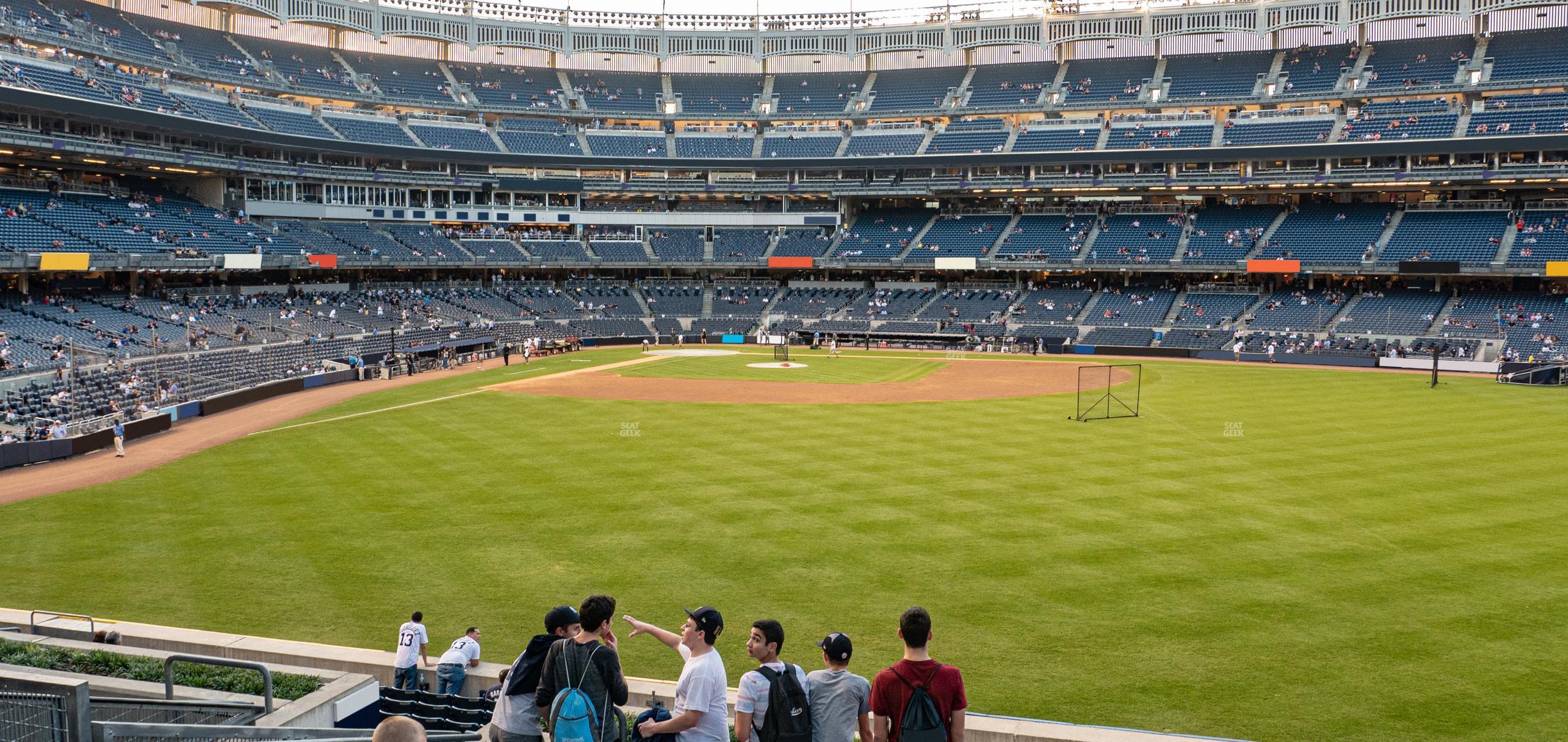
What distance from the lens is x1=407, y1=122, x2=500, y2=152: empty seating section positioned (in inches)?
3258

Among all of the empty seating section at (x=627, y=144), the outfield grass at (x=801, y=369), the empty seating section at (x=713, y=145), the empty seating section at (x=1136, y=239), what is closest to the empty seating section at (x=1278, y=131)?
the empty seating section at (x=1136, y=239)

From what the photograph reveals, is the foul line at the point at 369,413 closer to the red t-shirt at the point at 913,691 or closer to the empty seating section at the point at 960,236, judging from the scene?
the red t-shirt at the point at 913,691

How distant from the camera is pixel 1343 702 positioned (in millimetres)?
12867

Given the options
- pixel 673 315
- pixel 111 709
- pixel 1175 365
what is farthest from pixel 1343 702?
pixel 673 315

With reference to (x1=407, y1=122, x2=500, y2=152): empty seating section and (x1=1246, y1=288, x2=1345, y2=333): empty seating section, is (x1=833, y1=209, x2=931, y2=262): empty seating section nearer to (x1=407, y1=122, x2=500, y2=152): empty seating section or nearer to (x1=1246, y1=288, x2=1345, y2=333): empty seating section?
(x1=1246, y1=288, x2=1345, y2=333): empty seating section

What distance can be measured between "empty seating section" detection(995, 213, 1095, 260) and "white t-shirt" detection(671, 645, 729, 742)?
74460 mm

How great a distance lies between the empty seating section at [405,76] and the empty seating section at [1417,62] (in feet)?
244

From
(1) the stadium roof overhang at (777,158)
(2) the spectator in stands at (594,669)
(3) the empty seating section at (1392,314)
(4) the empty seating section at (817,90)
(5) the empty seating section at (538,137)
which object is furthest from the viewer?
(4) the empty seating section at (817,90)

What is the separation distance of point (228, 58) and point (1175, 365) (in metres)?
70.6

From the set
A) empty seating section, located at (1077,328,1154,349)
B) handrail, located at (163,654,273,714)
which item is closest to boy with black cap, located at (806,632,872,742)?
handrail, located at (163,654,273,714)

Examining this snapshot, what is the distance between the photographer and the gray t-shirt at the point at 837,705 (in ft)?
23.5

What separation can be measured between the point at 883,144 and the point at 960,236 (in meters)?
11.2

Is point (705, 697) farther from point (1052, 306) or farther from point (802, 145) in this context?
point (802, 145)

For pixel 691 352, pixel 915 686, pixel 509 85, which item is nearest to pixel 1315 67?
pixel 691 352
